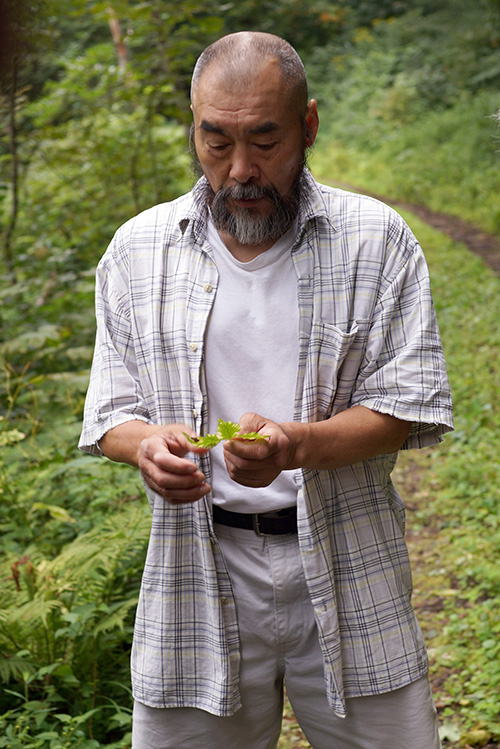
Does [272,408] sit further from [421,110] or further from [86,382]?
[421,110]

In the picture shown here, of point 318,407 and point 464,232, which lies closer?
point 318,407

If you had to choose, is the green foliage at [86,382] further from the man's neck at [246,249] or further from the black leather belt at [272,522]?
the man's neck at [246,249]

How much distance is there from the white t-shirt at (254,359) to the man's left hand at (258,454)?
265 millimetres

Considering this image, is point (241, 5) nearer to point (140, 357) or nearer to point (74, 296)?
point (74, 296)

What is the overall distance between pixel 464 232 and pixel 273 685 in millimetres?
11530

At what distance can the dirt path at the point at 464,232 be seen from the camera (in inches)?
430

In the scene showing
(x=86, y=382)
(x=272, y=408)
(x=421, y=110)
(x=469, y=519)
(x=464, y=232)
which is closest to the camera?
(x=272, y=408)

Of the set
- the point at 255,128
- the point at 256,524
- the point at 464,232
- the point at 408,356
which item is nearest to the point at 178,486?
the point at 256,524

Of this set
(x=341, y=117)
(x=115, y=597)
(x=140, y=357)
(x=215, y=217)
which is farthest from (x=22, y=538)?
(x=341, y=117)

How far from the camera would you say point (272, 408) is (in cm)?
196

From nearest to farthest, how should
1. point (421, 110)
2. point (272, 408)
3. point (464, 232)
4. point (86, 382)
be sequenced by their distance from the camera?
point (272, 408)
point (86, 382)
point (464, 232)
point (421, 110)

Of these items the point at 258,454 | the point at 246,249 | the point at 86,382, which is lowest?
the point at 86,382

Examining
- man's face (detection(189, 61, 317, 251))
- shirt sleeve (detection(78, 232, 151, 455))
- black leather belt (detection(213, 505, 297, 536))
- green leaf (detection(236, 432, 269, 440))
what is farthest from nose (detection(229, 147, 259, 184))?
black leather belt (detection(213, 505, 297, 536))

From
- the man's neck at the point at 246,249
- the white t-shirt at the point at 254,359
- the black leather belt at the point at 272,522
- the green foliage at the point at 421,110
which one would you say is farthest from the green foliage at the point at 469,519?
the green foliage at the point at 421,110
